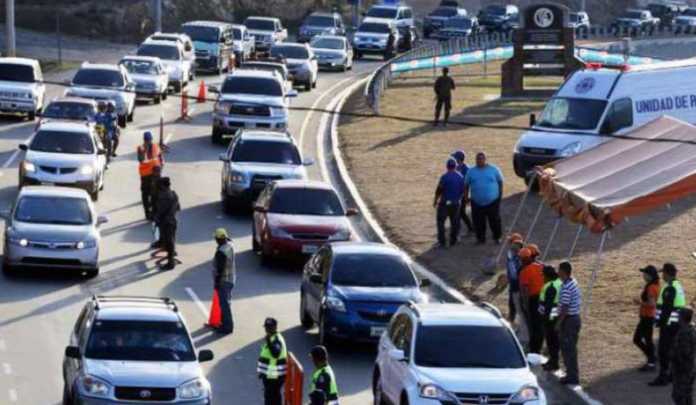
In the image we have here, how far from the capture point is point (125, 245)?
33844 mm

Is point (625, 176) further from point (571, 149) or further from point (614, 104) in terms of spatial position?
point (614, 104)

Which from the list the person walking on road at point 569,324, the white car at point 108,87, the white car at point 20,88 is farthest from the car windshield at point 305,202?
the white car at point 20,88

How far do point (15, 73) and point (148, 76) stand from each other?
20.7 ft

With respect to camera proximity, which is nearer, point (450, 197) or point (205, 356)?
point (205, 356)

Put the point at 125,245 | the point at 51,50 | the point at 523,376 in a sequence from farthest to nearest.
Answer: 1. the point at 51,50
2. the point at 125,245
3. the point at 523,376

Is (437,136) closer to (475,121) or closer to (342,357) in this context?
(475,121)

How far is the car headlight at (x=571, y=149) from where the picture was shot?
1547 inches

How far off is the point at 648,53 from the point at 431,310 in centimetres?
7497

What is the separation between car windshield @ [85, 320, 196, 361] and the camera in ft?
68.1

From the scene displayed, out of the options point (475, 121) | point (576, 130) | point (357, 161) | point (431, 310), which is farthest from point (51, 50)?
point (431, 310)

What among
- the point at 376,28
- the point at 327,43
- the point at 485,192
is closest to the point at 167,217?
the point at 485,192

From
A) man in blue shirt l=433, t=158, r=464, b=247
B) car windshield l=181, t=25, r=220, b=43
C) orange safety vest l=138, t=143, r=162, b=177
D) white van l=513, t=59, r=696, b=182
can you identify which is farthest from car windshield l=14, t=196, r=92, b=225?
car windshield l=181, t=25, r=220, b=43

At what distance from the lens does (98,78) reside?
50.1 metres

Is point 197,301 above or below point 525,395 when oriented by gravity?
below
